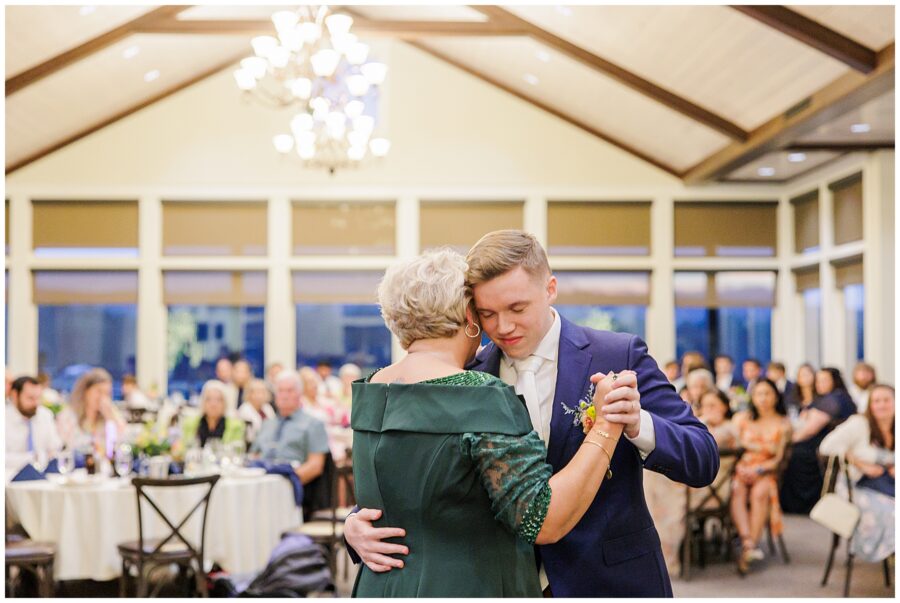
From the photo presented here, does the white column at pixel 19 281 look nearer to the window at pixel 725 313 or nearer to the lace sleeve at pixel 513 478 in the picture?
the window at pixel 725 313

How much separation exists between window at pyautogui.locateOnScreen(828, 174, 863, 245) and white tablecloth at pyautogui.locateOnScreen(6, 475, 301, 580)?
8014mm

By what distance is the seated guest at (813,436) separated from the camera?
28.6 ft

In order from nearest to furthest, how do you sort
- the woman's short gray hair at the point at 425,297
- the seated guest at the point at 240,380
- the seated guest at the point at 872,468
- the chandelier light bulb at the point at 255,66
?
the woman's short gray hair at the point at 425,297 → the seated guest at the point at 872,468 → the chandelier light bulb at the point at 255,66 → the seated guest at the point at 240,380

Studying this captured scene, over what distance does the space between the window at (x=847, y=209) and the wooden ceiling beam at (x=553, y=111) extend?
7.15 feet

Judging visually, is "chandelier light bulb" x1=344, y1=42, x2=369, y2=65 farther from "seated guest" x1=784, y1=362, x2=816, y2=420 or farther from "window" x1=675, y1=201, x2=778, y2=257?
"window" x1=675, y1=201, x2=778, y2=257

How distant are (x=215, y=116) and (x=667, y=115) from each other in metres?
5.95

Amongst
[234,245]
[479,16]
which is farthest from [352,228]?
[479,16]

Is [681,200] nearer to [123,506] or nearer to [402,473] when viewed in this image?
[123,506]

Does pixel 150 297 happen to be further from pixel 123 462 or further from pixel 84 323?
pixel 123 462

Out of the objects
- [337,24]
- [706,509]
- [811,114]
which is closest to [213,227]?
[337,24]

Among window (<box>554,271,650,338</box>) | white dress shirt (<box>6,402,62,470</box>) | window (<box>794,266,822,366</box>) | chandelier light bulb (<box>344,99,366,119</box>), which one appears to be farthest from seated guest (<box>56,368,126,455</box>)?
window (<box>794,266,822,366</box>)

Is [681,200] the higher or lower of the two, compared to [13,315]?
higher

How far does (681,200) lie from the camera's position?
43.5 feet

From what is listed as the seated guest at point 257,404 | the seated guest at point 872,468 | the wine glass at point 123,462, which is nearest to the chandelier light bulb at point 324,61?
the seated guest at point 257,404
